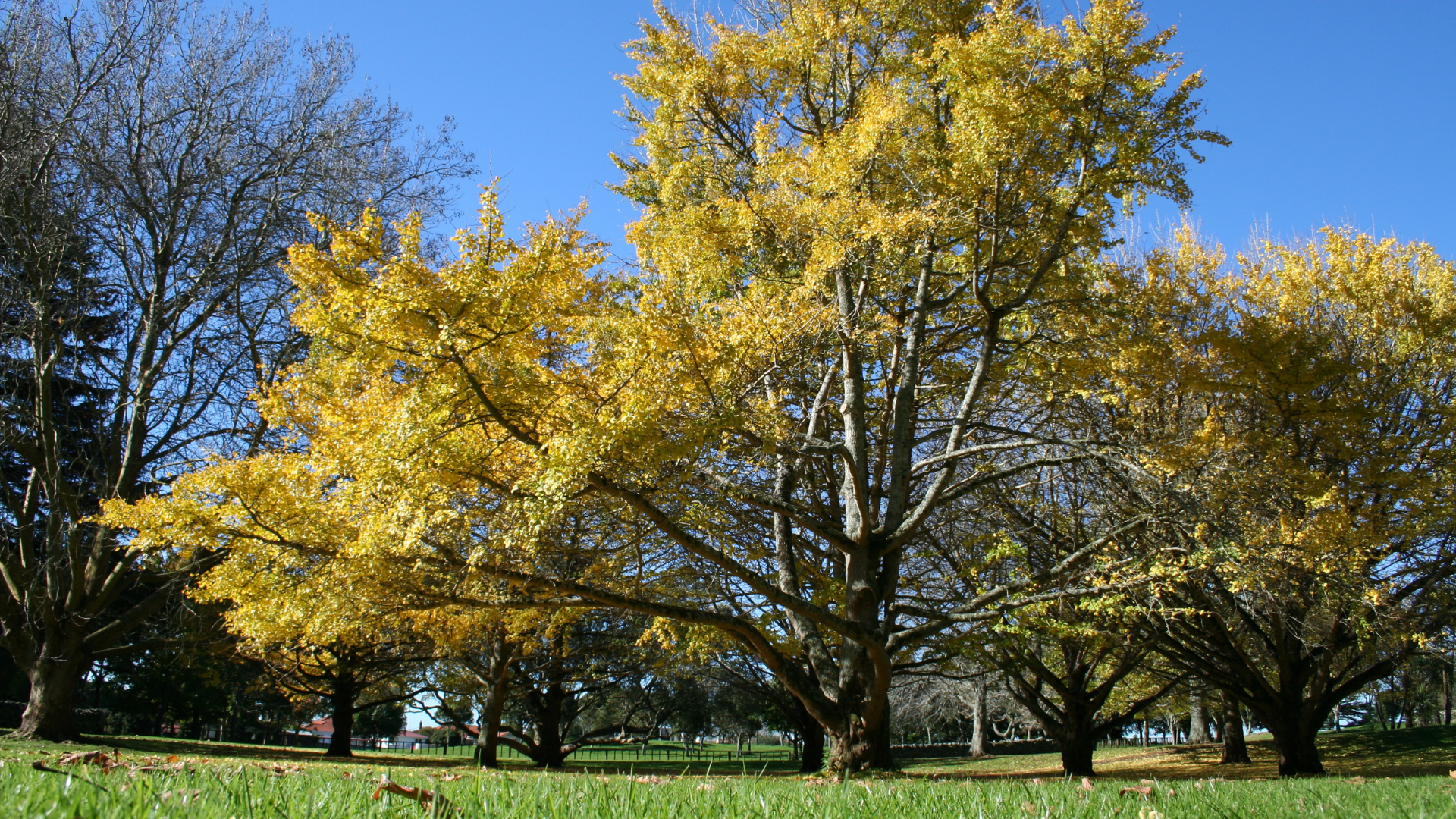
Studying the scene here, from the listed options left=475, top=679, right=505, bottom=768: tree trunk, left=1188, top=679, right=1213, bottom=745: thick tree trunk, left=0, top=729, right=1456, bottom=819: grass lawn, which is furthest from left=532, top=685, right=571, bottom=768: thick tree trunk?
left=0, top=729, right=1456, bottom=819: grass lawn

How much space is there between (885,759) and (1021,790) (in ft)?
22.6

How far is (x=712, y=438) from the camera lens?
299 inches

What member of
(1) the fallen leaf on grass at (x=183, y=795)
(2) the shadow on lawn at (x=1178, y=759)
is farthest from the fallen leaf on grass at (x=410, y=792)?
(2) the shadow on lawn at (x=1178, y=759)

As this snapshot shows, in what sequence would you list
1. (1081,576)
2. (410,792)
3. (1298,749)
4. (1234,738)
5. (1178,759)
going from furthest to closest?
(1178,759)
(1234,738)
(1298,749)
(1081,576)
(410,792)

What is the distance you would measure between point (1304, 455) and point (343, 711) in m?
24.3

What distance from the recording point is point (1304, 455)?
1121cm

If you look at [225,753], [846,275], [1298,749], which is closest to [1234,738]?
[1298,749]

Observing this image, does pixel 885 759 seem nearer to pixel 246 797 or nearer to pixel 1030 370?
pixel 1030 370

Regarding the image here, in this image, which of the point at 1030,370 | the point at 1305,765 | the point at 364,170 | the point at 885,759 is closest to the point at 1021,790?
the point at 885,759

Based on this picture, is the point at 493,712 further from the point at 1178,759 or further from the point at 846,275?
the point at 1178,759

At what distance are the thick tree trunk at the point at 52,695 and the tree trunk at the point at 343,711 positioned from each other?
26.3 ft

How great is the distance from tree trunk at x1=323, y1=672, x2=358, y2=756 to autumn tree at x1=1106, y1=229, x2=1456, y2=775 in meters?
21.1

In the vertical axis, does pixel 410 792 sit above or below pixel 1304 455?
below

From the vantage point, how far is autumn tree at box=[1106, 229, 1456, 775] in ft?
28.4
